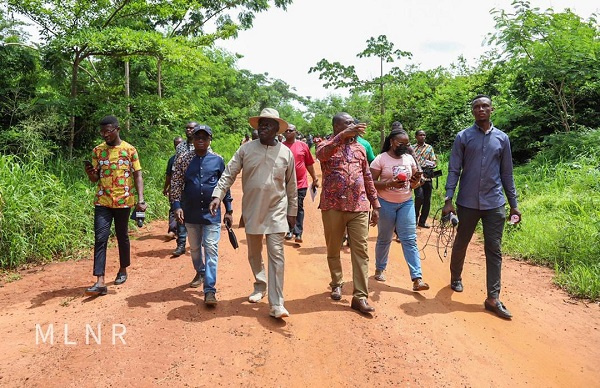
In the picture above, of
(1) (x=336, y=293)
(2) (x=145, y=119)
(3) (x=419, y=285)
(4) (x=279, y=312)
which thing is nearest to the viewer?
(4) (x=279, y=312)

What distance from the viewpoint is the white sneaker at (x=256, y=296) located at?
14.4 feet

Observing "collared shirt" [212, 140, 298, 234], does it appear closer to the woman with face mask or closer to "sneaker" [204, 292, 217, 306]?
"sneaker" [204, 292, 217, 306]

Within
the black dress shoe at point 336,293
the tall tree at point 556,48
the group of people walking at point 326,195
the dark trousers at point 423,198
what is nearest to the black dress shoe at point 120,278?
the group of people walking at point 326,195

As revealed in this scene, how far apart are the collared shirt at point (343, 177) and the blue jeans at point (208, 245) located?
120 cm

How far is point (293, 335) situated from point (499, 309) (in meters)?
2.22

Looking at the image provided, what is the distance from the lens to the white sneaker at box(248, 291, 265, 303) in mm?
4402

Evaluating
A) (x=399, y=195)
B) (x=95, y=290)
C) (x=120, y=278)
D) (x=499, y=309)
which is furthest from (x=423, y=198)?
(x=95, y=290)

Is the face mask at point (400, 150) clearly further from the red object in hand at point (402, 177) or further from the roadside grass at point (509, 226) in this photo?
the roadside grass at point (509, 226)

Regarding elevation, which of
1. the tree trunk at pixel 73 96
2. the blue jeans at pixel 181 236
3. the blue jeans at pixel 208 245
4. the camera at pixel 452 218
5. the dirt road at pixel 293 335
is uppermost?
the tree trunk at pixel 73 96

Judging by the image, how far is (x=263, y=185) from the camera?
3.98m

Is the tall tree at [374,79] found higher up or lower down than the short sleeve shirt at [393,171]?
higher up

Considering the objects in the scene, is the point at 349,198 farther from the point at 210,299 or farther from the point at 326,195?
the point at 210,299

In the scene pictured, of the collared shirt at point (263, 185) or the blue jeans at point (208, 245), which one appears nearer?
the collared shirt at point (263, 185)

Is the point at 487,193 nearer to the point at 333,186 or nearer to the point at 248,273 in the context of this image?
the point at 333,186
